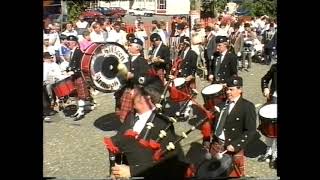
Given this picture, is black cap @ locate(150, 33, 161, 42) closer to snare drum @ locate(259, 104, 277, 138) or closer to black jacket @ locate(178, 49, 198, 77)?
black jacket @ locate(178, 49, 198, 77)

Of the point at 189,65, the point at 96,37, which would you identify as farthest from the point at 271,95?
the point at 96,37

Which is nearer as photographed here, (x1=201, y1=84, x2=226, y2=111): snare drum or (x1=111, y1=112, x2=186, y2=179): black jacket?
(x1=111, y1=112, x2=186, y2=179): black jacket

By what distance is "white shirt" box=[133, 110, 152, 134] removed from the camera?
5.42 m

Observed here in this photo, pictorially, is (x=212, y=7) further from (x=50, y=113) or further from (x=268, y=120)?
(x=50, y=113)

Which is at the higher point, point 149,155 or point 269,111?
point 269,111

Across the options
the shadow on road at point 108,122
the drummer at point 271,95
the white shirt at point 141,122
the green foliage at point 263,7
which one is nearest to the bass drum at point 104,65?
the shadow on road at point 108,122

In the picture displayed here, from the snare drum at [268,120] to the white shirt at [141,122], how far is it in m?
1.14

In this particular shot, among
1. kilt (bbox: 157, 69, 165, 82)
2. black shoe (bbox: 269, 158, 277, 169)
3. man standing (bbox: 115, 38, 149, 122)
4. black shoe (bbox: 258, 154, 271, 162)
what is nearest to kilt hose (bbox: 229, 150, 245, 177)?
black shoe (bbox: 258, 154, 271, 162)

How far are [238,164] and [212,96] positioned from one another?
0.73 meters

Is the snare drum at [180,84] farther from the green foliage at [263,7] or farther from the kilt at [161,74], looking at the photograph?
the green foliage at [263,7]

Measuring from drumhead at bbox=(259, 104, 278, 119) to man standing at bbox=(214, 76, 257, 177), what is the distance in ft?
0.29

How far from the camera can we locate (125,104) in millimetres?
5473
